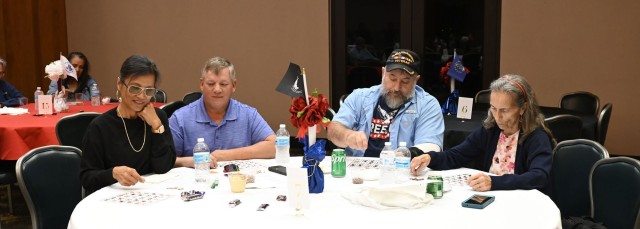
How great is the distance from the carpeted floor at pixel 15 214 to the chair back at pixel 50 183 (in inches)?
86.1

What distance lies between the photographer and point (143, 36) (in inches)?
→ 356

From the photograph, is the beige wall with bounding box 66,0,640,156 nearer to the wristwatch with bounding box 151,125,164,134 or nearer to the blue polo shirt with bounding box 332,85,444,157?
the blue polo shirt with bounding box 332,85,444,157

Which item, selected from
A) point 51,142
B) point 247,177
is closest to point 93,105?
point 51,142

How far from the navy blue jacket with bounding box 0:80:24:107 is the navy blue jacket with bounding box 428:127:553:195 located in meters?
4.85

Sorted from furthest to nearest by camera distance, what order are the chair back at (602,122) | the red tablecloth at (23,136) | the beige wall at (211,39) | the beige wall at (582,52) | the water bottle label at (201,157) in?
the beige wall at (211,39)
the beige wall at (582,52)
the chair back at (602,122)
the red tablecloth at (23,136)
the water bottle label at (201,157)

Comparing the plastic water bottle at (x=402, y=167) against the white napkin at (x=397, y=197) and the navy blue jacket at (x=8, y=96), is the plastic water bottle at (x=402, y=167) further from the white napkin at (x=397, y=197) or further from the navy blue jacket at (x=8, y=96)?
the navy blue jacket at (x=8, y=96)

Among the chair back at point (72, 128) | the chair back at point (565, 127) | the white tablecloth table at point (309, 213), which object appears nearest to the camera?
the white tablecloth table at point (309, 213)

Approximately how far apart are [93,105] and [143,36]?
2.59m

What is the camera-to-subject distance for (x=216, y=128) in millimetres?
3906

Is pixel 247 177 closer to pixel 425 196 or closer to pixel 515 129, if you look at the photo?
pixel 425 196

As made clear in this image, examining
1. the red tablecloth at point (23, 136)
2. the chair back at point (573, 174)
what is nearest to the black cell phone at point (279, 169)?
the chair back at point (573, 174)

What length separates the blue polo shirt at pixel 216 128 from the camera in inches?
151

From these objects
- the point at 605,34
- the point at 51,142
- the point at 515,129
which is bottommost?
the point at 51,142

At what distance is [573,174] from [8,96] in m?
5.62
